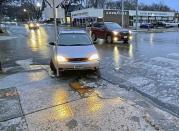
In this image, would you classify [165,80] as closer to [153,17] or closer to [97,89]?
[97,89]

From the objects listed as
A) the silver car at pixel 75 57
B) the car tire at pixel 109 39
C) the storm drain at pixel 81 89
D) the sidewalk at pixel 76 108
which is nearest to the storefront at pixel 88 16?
the car tire at pixel 109 39

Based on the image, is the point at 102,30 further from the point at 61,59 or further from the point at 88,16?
the point at 88,16

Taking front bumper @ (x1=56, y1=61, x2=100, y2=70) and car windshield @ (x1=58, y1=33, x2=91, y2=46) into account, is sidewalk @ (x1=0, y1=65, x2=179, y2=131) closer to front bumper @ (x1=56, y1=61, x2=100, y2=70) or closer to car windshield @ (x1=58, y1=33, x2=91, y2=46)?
front bumper @ (x1=56, y1=61, x2=100, y2=70)

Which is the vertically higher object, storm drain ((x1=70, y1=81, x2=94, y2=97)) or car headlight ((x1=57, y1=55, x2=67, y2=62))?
car headlight ((x1=57, y1=55, x2=67, y2=62))

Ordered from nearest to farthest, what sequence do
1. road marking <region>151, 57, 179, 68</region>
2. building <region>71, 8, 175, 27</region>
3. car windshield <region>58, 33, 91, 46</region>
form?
1. car windshield <region>58, 33, 91, 46</region>
2. road marking <region>151, 57, 179, 68</region>
3. building <region>71, 8, 175, 27</region>

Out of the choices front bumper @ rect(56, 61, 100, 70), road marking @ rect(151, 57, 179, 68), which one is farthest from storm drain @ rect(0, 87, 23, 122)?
road marking @ rect(151, 57, 179, 68)

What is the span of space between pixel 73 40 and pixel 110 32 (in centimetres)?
1192

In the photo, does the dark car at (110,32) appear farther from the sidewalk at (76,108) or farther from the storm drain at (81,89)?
the storm drain at (81,89)

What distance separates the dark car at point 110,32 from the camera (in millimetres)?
22250

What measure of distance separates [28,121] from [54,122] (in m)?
0.59

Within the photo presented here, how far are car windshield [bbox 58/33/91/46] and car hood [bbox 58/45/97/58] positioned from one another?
497mm

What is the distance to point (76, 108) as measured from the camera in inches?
258

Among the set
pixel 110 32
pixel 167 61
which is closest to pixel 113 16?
pixel 110 32

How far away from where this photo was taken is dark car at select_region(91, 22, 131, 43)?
22250 mm
